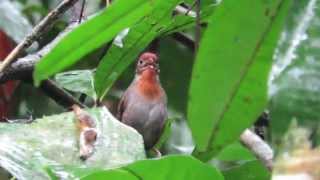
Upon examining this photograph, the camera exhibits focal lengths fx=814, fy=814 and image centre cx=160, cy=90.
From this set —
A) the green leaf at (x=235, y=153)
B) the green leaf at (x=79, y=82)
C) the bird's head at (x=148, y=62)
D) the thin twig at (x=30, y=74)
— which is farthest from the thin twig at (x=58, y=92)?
the green leaf at (x=235, y=153)

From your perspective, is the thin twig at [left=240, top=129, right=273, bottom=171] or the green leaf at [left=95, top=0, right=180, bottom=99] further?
the green leaf at [left=95, top=0, right=180, bottom=99]

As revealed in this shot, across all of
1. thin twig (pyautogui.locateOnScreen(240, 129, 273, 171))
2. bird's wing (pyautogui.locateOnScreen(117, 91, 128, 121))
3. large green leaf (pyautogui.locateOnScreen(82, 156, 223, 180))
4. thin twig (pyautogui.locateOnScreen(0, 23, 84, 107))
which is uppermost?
large green leaf (pyautogui.locateOnScreen(82, 156, 223, 180))

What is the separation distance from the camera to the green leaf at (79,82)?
1347 mm

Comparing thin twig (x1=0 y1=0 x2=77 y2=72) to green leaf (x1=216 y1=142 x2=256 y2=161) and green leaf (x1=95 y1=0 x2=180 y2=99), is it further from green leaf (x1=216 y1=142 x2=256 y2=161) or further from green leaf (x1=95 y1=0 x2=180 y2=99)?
green leaf (x1=216 y1=142 x2=256 y2=161)

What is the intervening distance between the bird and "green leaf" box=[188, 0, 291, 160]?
94 cm

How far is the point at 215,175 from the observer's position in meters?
0.82

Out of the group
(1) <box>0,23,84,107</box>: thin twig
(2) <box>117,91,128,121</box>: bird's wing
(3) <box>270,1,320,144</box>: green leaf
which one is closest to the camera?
(3) <box>270,1,320,144</box>: green leaf

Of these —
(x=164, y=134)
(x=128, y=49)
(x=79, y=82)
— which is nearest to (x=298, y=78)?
(x=128, y=49)

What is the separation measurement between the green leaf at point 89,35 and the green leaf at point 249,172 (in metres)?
0.35

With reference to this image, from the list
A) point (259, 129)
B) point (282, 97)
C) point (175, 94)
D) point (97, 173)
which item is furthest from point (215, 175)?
point (175, 94)

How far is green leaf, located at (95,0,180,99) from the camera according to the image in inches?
42.8

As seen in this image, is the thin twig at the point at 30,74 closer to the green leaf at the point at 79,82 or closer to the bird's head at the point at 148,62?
the green leaf at the point at 79,82

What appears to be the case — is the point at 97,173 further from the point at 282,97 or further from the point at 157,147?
the point at 157,147

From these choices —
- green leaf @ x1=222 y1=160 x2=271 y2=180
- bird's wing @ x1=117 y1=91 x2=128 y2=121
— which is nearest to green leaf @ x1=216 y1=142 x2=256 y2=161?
green leaf @ x1=222 y1=160 x2=271 y2=180
